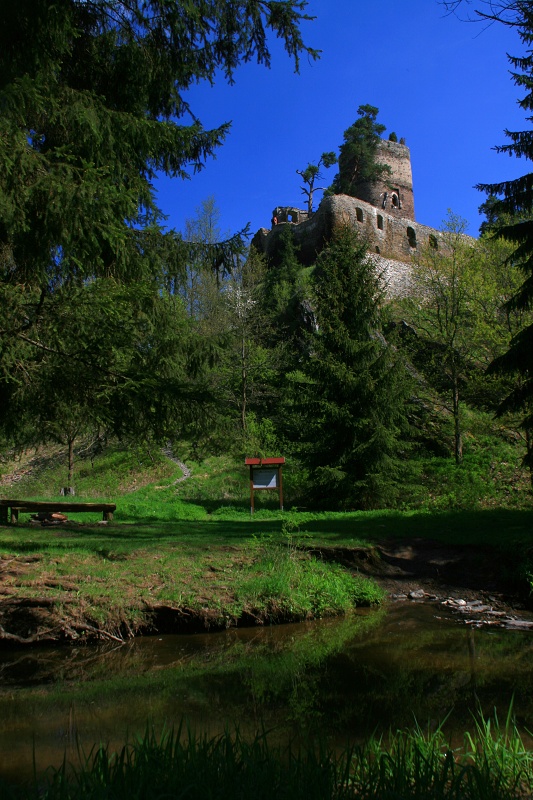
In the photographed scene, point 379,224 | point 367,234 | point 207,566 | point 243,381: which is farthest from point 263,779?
point 379,224

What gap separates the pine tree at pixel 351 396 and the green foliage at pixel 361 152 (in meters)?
39.2

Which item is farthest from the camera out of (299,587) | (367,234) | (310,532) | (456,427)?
(367,234)

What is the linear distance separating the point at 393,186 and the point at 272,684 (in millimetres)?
56207

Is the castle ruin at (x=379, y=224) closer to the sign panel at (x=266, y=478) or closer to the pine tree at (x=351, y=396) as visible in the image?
the pine tree at (x=351, y=396)

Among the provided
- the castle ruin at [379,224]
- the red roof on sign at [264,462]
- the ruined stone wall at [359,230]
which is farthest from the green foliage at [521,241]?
the ruined stone wall at [359,230]

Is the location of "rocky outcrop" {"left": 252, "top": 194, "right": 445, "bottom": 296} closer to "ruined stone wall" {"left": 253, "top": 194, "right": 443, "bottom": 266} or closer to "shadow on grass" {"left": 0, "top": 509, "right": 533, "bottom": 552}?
"ruined stone wall" {"left": 253, "top": 194, "right": 443, "bottom": 266}

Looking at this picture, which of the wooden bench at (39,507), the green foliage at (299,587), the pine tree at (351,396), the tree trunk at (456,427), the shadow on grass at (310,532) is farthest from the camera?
the tree trunk at (456,427)

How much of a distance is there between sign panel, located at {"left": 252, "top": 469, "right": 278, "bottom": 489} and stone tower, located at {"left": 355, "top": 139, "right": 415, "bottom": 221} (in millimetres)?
43057

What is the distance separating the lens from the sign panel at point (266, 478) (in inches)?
668

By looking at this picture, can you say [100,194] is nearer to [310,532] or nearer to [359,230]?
[310,532]

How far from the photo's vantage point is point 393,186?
56.0m

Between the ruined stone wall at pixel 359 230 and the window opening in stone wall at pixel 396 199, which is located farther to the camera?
the window opening in stone wall at pixel 396 199

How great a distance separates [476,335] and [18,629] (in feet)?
66.2

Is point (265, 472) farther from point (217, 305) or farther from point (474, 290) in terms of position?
point (217, 305)
